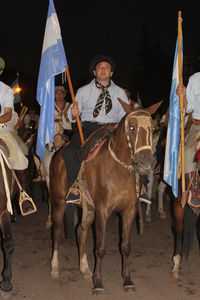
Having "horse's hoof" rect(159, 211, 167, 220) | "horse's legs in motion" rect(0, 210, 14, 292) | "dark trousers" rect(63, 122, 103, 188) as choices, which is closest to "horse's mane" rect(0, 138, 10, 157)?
"horse's legs in motion" rect(0, 210, 14, 292)

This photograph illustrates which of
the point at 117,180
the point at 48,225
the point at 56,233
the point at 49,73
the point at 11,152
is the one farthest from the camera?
the point at 48,225

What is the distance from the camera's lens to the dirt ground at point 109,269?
5715 millimetres

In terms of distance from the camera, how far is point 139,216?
8.66 m

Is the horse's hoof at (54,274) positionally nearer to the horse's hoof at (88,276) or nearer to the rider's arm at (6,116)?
the horse's hoof at (88,276)

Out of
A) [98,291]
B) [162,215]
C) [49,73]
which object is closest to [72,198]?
[98,291]

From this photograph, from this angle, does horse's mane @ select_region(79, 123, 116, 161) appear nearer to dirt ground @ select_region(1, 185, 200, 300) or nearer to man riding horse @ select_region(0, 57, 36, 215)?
man riding horse @ select_region(0, 57, 36, 215)

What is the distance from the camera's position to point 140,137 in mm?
5109

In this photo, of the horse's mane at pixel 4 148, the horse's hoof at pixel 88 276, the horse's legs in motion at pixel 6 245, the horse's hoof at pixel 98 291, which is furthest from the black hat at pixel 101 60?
the horse's hoof at pixel 98 291

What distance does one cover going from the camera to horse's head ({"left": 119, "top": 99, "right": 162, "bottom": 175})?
198 inches

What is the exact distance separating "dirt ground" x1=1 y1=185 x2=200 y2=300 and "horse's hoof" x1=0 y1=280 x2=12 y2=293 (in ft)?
0.36

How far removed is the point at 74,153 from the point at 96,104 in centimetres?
81

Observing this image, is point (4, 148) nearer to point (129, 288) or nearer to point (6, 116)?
point (6, 116)

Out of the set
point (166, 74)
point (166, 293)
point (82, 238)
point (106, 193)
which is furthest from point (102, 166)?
point (166, 74)

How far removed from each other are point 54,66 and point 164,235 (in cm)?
434
